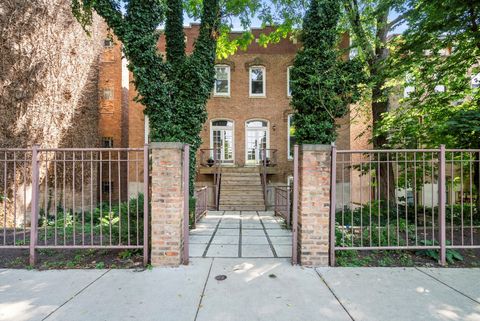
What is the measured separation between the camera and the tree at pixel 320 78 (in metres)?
4.54

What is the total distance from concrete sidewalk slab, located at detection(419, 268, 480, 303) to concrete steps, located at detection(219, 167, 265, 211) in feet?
24.1

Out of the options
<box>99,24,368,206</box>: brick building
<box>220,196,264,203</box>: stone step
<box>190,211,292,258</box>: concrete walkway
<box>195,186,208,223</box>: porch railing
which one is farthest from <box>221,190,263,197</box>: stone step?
<box>190,211,292,258</box>: concrete walkway

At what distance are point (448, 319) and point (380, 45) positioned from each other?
8387mm

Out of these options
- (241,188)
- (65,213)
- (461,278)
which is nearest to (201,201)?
(241,188)

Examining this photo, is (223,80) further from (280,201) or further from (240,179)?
(280,201)

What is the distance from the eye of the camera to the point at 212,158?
14.8 meters

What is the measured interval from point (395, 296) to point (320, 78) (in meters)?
3.40

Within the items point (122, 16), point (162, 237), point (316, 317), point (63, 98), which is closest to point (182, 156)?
point (162, 237)

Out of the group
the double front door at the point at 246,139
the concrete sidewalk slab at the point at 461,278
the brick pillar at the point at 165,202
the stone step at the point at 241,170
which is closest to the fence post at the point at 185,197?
the brick pillar at the point at 165,202

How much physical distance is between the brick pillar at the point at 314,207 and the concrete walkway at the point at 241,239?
0.66m

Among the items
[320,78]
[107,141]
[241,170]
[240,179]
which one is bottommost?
[240,179]

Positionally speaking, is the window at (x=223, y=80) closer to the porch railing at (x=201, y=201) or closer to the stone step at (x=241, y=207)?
the stone step at (x=241, y=207)

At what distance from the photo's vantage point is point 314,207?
4.28 meters

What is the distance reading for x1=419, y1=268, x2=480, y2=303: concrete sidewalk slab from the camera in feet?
11.4
